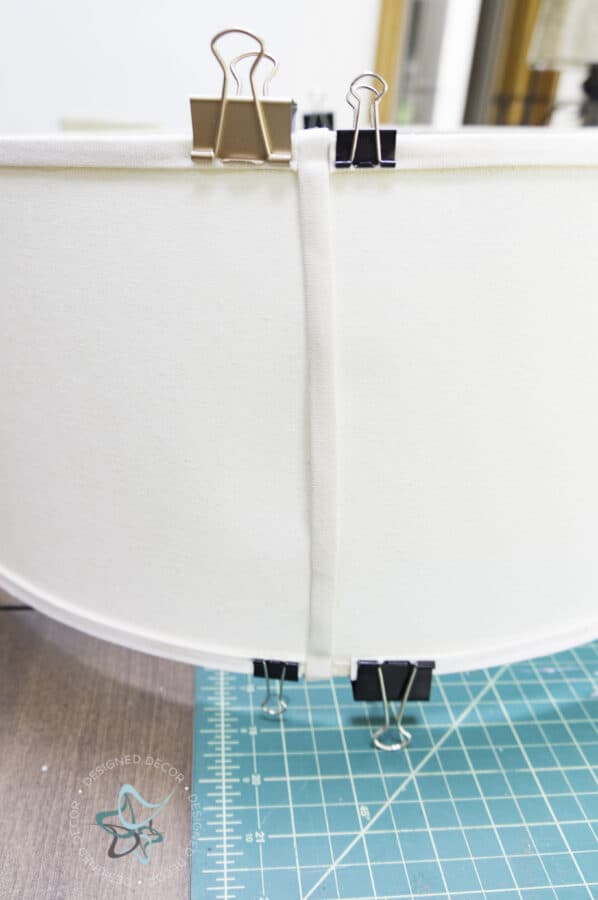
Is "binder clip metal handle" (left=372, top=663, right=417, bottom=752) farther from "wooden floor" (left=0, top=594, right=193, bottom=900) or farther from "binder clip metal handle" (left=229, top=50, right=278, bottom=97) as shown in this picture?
"binder clip metal handle" (left=229, top=50, right=278, bottom=97)

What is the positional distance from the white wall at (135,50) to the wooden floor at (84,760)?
0.84m

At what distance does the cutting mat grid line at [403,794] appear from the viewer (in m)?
0.42

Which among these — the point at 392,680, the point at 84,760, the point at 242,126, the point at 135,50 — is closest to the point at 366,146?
the point at 242,126

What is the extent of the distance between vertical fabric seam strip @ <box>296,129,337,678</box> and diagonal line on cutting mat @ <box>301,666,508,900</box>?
0.11 metres

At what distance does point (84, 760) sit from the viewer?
48 cm

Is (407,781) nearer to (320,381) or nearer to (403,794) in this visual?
(403,794)

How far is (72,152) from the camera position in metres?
0.32

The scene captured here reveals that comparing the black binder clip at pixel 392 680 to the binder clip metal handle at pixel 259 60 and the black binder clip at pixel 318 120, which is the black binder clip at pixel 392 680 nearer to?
the binder clip metal handle at pixel 259 60

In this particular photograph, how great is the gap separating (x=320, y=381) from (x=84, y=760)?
329 millimetres

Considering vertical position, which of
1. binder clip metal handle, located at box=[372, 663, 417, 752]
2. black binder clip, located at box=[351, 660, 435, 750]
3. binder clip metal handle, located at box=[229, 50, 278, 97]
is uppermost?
binder clip metal handle, located at box=[229, 50, 278, 97]

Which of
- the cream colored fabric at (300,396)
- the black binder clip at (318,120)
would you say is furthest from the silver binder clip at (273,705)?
the black binder clip at (318,120)

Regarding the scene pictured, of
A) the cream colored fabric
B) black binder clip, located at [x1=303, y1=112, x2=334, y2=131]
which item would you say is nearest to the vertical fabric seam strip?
the cream colored fabric

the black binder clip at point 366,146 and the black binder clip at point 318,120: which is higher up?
the black binder clip at point 366,146

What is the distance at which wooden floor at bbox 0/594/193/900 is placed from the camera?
1.36 feet
